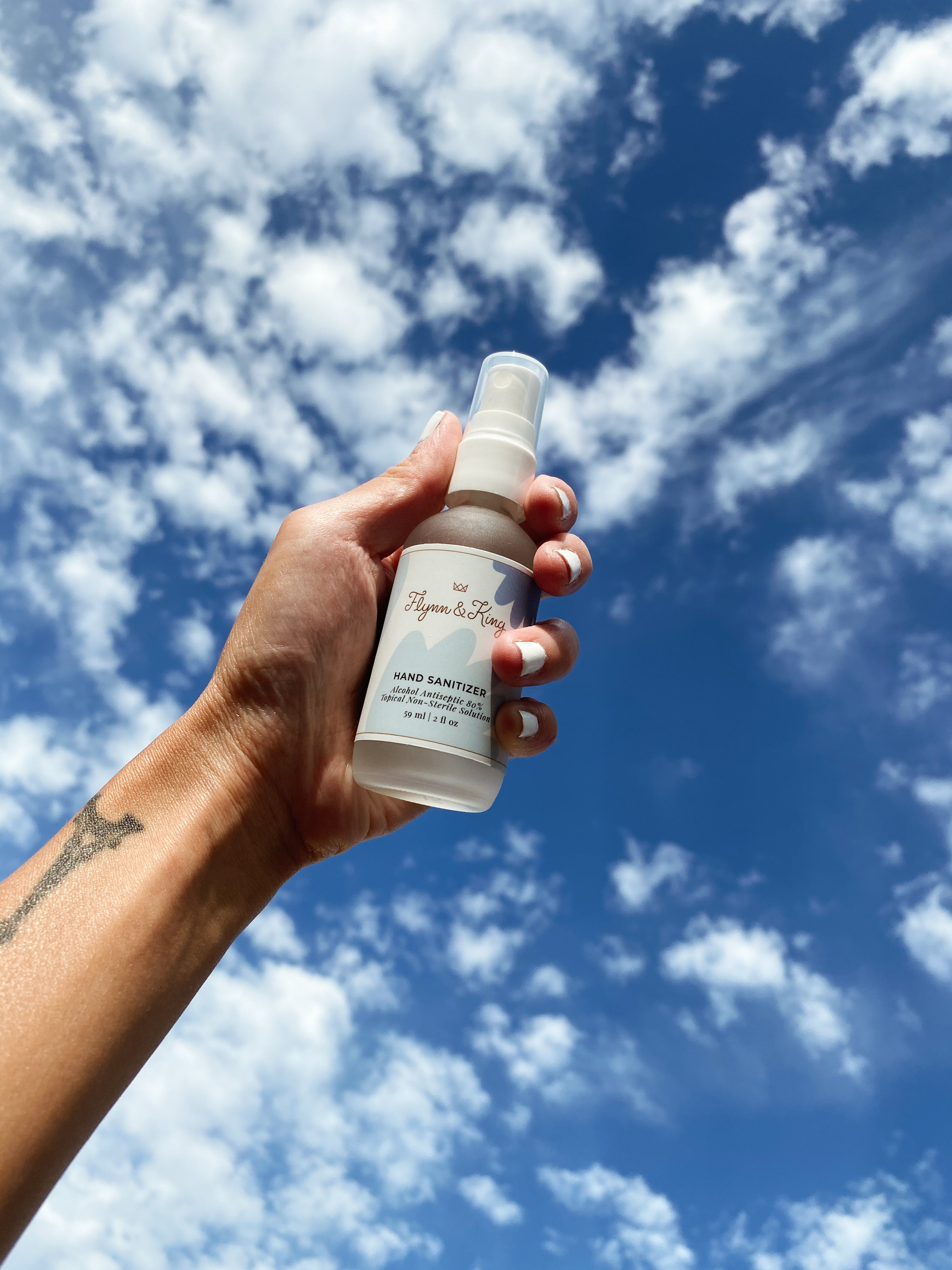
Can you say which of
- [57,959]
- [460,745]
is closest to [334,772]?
[460,745]

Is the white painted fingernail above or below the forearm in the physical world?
above

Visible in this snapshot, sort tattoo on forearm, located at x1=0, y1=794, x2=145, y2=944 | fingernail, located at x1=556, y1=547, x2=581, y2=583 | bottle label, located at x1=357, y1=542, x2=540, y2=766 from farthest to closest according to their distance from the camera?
fingernail, located at x1=556, y1=547, x2=581, y2=583 → bottle label, located at x1=357, y1=542, x2=540, y2=766 → tattoo on forearm, located at x1=0, y1=794, x2=145, y2=944

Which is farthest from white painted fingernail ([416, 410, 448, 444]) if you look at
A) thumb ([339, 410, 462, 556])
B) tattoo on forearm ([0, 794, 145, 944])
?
tattoo on forearm ([0, 794, 145, 944])

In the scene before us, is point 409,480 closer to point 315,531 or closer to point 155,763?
point 315,531

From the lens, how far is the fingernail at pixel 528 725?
234 cm

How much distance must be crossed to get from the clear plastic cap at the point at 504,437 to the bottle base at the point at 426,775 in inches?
32.8

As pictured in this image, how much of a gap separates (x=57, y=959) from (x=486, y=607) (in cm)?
137

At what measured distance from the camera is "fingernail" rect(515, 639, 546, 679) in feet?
7.65

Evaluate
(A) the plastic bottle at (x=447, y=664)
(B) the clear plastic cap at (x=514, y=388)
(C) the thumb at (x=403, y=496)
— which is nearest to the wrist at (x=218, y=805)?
(A) the plastic bottle at (x=447, y=664)

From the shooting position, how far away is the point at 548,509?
8.62 ft

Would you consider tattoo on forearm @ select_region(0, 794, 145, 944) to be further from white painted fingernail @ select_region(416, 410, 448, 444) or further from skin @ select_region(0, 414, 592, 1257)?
white painted fingernail @ select_region(416, 410, 448, 444)

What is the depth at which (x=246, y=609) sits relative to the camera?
108 inches

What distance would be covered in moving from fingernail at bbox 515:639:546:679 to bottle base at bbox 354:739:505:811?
278mm

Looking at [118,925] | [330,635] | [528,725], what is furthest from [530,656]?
[118,925]
